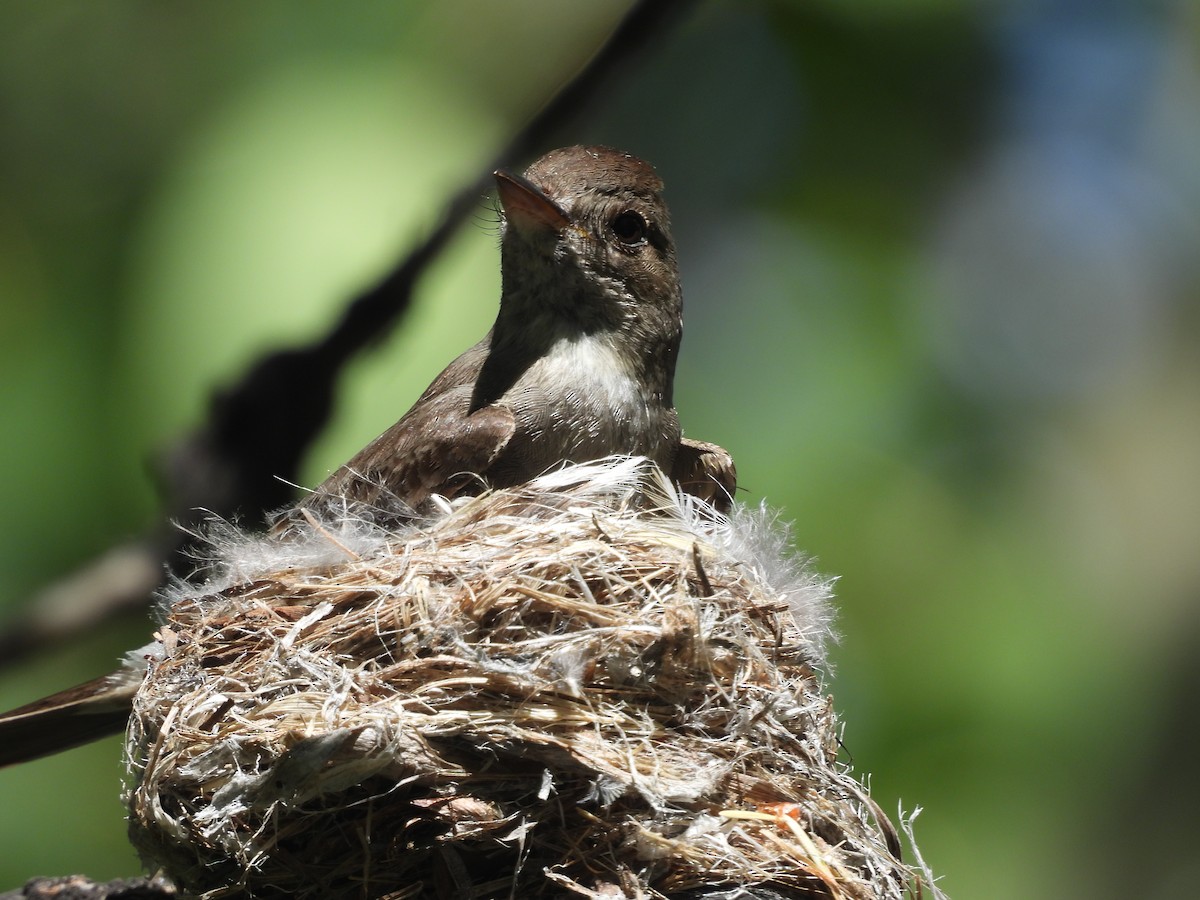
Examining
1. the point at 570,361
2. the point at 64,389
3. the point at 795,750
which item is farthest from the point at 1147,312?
the point at 64,389

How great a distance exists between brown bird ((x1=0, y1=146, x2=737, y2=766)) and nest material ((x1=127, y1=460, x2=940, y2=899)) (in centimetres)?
45

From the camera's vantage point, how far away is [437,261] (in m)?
4.12

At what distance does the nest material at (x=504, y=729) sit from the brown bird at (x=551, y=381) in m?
0.45

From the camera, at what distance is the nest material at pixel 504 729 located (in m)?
2.49

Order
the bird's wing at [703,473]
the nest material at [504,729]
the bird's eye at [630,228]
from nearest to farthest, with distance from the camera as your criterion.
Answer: the nest material at [504,729] < the bird's eye at [630,228] < the bird's wing at [703,473]

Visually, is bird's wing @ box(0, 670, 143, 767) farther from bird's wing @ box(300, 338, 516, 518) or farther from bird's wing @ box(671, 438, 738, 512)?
bird's wing @ box(671, 438, 738, 512)

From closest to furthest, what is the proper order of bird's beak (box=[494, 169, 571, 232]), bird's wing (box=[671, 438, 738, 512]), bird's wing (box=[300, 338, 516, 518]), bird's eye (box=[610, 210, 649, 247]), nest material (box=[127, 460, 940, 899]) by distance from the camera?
1. nest material (box=[127, 460, 940, 899])
2. bird's wing (box=[300, 338, 516, 518])
3. bird's beak (box=[494, 169, 571, 232])
4. bird's eye (box=[610, 210, 649, 247])
5. bird's wing (box=[671, 438, 738, 512])

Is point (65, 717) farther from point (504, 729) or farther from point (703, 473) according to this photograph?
point (703, 473)

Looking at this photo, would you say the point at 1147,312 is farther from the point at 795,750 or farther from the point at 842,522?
the point at 795,750

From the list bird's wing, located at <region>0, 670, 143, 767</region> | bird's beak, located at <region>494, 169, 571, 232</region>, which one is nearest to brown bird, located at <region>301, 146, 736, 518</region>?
bird's beak, located at <region>494, 169, 571, 232</region>

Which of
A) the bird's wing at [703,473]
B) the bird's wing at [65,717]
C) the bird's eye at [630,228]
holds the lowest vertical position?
the bird's wing at [65,717]

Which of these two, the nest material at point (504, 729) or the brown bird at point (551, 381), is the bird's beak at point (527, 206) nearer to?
the brown bird at point (551, 381)

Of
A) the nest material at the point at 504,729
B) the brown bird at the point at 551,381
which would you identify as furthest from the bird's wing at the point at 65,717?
the nest material at the point at 504,729

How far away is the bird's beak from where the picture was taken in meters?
3.68
